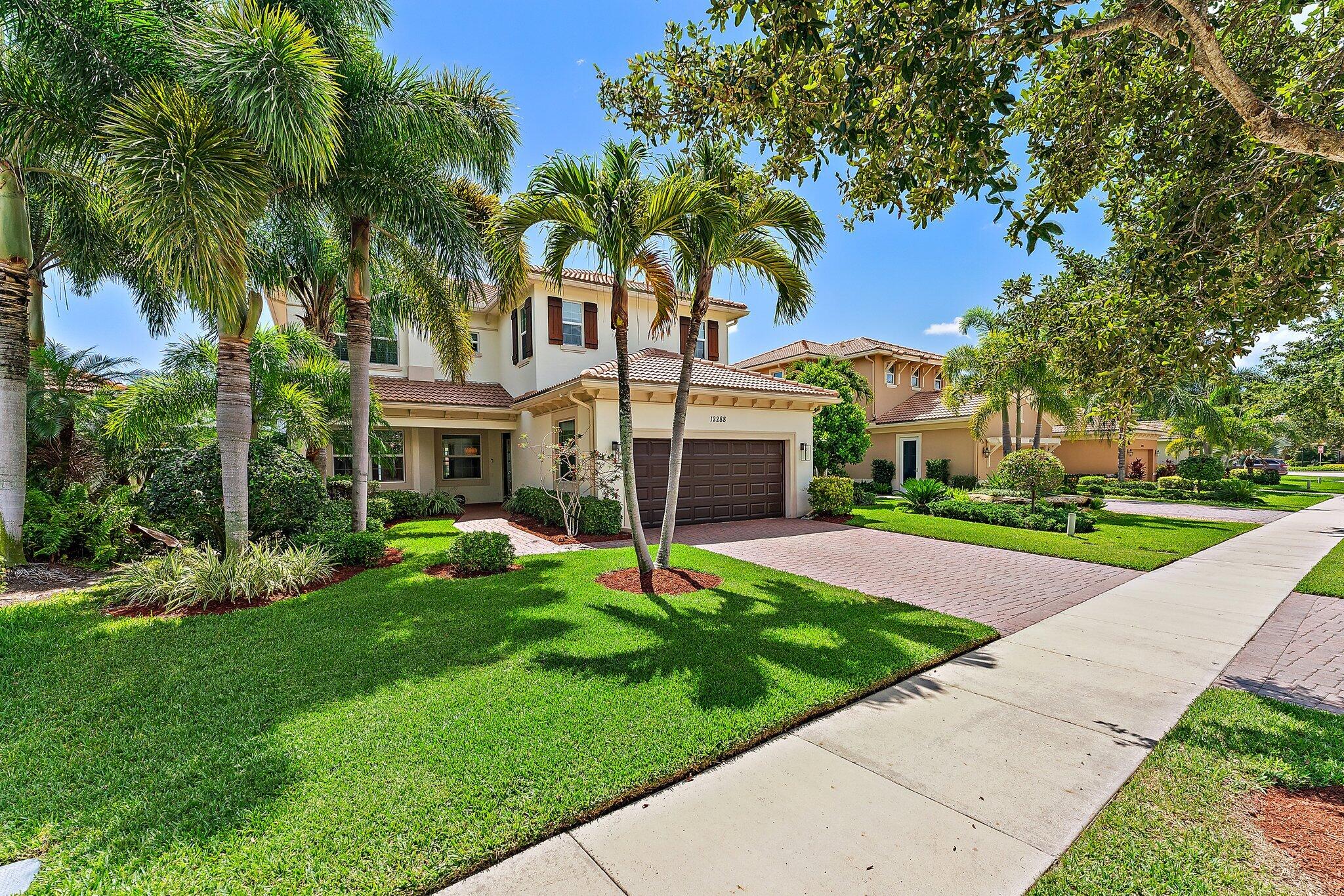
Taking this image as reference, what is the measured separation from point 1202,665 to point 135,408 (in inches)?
585

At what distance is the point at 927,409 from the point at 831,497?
12.9 meters

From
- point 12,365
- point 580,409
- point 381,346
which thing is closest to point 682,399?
point 580,409

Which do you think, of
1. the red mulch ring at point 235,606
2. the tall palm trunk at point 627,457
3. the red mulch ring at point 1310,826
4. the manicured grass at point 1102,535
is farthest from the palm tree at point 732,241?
the manicured grass at point 1102,535

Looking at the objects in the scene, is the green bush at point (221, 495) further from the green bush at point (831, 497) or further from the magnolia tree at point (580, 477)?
the green bush at point (831, 497)

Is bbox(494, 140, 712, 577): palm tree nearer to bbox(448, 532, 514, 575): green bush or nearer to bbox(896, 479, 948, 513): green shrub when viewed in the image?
bbox(448, 532, 514, 575): green bush

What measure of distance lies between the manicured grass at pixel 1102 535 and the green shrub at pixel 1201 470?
10.8 meters

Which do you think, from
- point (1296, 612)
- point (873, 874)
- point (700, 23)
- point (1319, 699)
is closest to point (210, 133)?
point (700, 23)

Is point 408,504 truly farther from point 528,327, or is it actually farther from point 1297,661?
point 1297,661

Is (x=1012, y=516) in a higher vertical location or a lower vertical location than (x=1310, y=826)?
higher

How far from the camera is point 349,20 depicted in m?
8.57

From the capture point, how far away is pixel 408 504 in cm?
1567

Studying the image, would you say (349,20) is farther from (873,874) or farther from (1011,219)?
(873,874)

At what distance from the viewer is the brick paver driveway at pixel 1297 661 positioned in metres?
4.60

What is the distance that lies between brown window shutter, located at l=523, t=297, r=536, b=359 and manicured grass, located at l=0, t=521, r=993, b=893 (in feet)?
34.1
